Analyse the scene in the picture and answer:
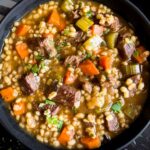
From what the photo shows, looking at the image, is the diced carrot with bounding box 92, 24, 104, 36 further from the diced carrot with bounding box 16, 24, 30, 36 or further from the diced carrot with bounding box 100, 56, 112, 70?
the diced carrot with bounding box 16, 24, 30, 36

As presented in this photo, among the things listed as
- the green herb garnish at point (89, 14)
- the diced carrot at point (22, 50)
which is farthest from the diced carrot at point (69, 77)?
the green herb garnish at point (89, 14)

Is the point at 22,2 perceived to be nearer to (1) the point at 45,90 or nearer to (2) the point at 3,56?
(2) the point at 3,56

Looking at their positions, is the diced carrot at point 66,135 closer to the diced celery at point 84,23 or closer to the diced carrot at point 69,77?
the diced carrot at point 69,77

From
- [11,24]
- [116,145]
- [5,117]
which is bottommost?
[116,145]

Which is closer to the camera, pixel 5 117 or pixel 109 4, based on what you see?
pixel 5 117

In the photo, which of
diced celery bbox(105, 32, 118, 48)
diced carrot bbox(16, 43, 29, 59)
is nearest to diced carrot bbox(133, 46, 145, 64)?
diced celery bbox(105, 32, 118, 48)

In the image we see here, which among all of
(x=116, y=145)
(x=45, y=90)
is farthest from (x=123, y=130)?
(x=45, y=90)

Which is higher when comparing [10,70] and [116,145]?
[10,70]
